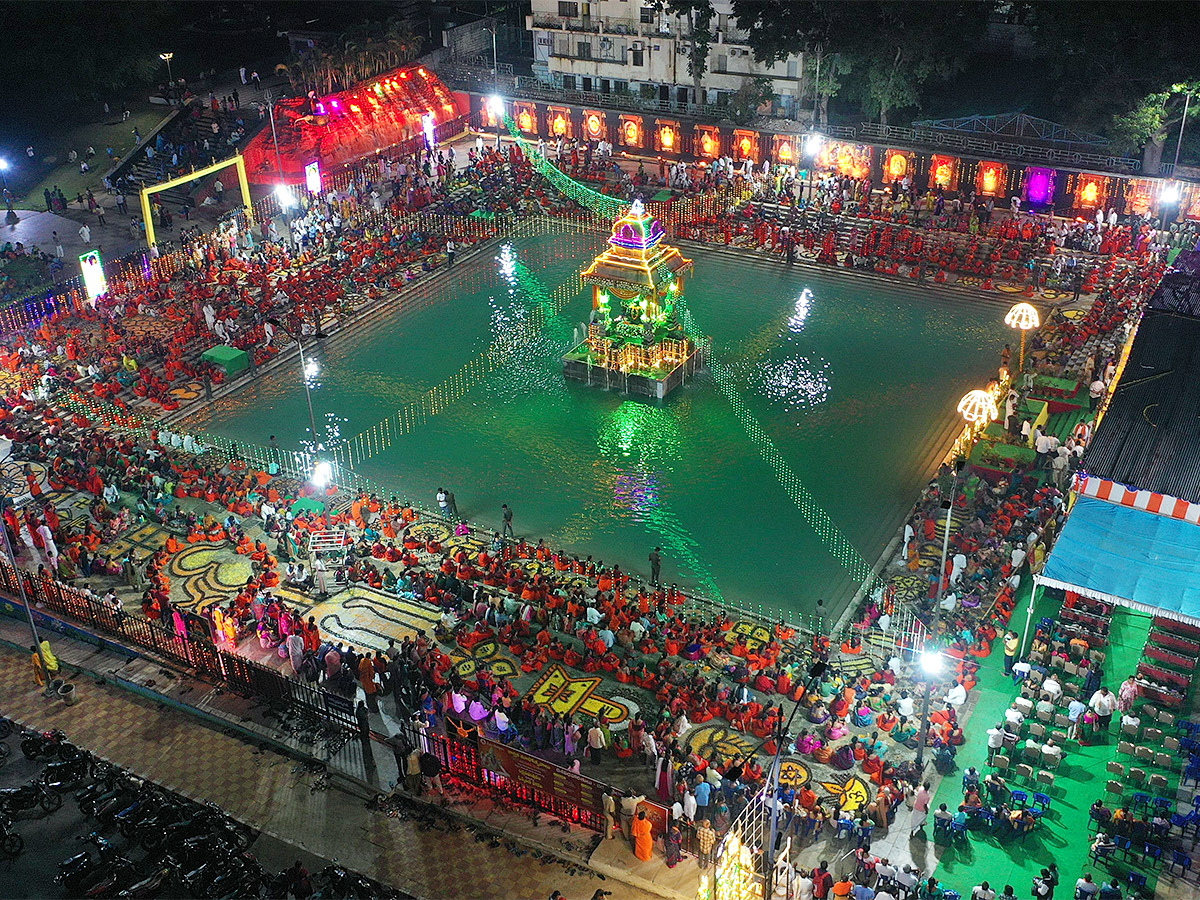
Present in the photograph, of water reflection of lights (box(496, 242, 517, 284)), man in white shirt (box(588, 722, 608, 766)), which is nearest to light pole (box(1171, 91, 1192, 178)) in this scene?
water reflection of lights (box(496, 242, 517, 284))

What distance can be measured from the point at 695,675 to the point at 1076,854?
9801mm

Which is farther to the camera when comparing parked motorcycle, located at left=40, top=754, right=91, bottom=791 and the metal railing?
the metal railing

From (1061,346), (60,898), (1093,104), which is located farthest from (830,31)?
(60,898)

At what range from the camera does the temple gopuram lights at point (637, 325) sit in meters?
47.4

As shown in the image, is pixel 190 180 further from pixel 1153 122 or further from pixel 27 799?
pixel 1153 122

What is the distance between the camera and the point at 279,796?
28500 mm

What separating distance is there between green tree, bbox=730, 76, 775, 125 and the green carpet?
1656 inches

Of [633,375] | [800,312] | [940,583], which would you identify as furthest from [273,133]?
[940,583]

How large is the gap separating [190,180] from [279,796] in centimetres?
3974

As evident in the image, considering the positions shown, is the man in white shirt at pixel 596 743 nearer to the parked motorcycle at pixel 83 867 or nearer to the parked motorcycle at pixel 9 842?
the parked motorcycle at pixel 83 867

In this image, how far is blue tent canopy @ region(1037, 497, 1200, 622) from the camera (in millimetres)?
31266

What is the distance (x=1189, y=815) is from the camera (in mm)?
26719

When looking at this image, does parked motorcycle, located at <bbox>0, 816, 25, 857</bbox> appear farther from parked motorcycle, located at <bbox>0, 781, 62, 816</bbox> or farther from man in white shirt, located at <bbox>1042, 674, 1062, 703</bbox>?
man in white shirt, located at <bbox>1042, 674, 1062, 703</bbox>

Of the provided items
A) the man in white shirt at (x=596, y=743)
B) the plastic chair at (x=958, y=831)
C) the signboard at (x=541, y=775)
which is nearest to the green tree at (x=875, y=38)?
the man in white shirt at (x=596, y=743)
